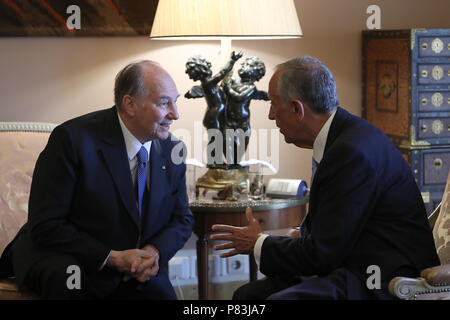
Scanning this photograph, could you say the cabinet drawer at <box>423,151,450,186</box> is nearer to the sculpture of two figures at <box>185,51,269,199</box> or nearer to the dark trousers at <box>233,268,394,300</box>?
the sculpture of two figures at <box>185,51,269,199</box>

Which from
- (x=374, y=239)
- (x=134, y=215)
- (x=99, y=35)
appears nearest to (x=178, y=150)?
(x=134, y=215)

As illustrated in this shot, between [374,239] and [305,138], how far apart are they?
0.38 m

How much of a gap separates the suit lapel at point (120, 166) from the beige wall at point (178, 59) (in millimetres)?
1177

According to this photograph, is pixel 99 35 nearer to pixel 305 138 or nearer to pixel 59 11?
pixel 59 11

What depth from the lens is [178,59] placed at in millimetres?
3580

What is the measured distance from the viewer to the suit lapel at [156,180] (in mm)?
2420

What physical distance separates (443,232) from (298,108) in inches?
27.7

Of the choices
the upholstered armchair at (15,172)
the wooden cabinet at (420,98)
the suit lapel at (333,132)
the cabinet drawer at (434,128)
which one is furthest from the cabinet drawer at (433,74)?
the upholstered armchair at (15,172)

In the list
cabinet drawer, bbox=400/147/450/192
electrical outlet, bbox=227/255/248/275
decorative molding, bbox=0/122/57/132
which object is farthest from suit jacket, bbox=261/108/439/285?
electrical outlet, bbox=227/255/248/275

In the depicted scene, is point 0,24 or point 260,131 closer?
point 0,24

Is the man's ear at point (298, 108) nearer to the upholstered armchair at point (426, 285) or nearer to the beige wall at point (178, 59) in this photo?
the upholstered armchair at point (426, 285)

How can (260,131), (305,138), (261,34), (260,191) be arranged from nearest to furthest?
(305,138), (261,34), (260,191), (260,131)

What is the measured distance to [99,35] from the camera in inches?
135

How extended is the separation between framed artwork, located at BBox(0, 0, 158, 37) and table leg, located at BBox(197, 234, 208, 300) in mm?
1114
